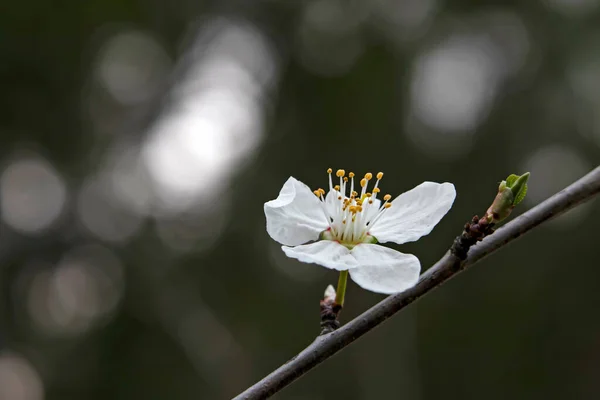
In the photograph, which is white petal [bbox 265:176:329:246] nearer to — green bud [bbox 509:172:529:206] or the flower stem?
the flower stem

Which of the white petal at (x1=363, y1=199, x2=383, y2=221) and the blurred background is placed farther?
the blurred background

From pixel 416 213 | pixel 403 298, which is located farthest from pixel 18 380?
pixel 403 298

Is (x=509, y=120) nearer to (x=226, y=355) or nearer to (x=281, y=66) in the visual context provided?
(x=281, y=66)

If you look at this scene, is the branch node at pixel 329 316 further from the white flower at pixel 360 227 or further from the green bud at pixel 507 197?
the green bud at pixel 507 197

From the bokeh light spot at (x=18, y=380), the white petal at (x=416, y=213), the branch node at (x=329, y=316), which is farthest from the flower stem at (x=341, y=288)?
the bokeh light spot at (x=18, y=380)

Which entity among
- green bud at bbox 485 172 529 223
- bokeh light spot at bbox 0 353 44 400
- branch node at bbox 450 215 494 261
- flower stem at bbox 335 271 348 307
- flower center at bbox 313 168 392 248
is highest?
green bud at bbox 485 172 529 223

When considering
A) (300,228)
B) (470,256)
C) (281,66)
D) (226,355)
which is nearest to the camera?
(470,256)

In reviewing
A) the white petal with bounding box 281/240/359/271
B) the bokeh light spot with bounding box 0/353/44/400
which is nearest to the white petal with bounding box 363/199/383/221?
the white petal with bounding box 281/240/359/271

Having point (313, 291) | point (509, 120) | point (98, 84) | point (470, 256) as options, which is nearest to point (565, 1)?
point (509, 120)
